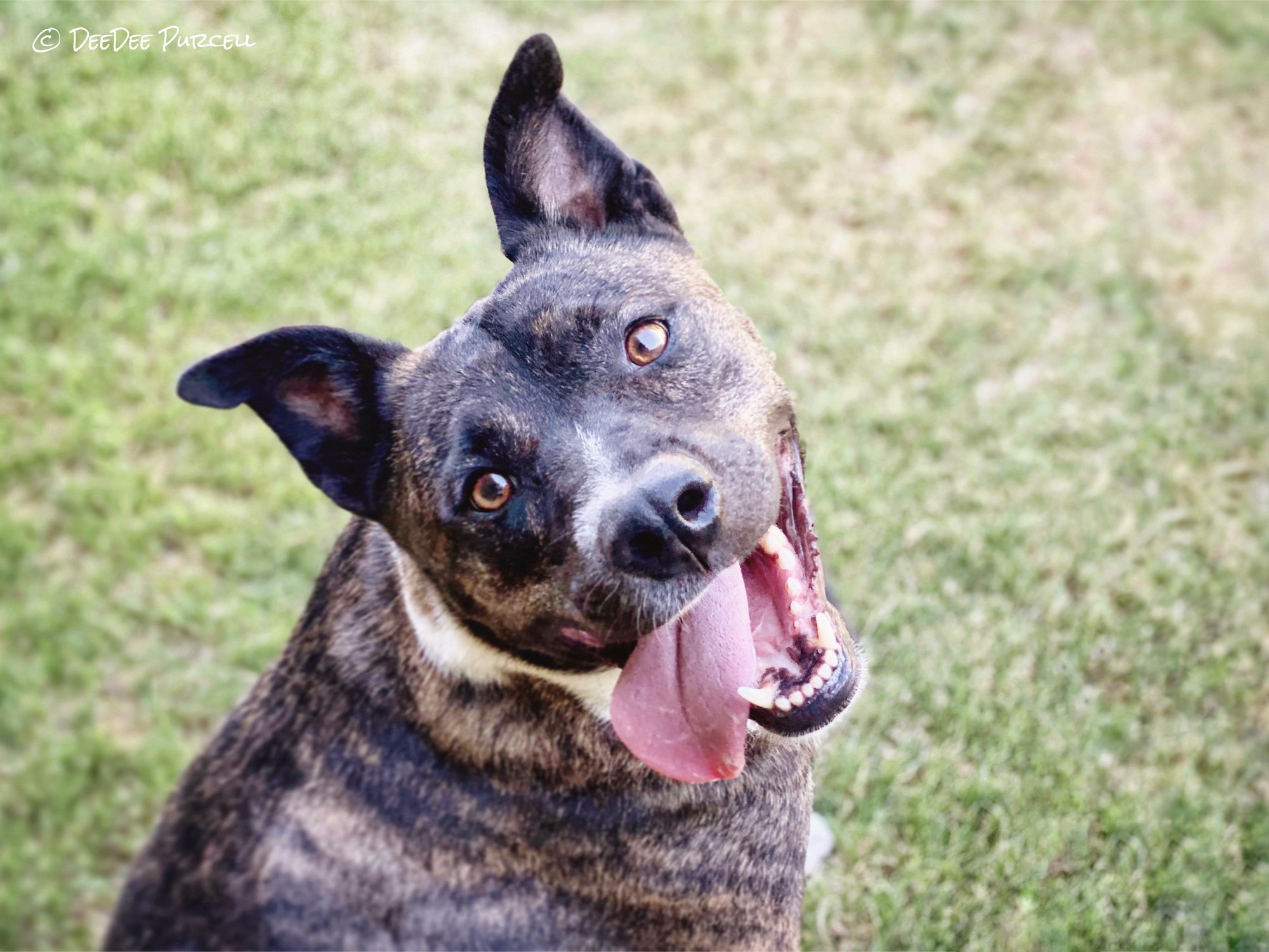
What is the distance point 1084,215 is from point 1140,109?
88 centimetres

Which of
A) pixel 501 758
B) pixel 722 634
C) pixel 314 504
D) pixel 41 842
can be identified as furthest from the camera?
pixel 314 504

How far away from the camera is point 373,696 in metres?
3.43

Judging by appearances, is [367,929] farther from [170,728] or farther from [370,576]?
[170,728]

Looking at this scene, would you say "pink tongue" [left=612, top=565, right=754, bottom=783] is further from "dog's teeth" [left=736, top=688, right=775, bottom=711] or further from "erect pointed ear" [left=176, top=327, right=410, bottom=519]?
"erect pointed ear" [left=176, top=327, right=410, bottom=519]

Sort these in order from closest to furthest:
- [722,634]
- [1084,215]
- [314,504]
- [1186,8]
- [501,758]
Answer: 1. [722,634]
2. [501,758]
3. [314,504]
4. [1084,215]
5. [1186,8]

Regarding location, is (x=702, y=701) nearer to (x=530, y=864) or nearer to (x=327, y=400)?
(x=530, y=864)

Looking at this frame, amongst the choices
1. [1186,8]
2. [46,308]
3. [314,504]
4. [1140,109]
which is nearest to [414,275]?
[314,504]

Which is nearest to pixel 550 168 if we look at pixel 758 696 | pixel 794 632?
pixel 794 632

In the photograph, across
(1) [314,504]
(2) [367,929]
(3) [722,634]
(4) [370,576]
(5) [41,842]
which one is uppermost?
(3) [722,634]

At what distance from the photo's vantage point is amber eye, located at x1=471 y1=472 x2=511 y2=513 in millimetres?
3012

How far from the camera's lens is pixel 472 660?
10.8 ft

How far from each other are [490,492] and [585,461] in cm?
30

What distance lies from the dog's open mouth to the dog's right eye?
1.83 feet

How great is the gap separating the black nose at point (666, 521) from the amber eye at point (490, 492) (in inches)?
15.1
